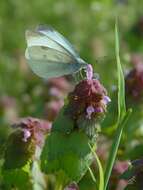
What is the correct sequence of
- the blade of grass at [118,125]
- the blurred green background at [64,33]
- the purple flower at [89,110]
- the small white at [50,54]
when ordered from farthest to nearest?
the blurred green background at [64,33] → the small white at [50,54] → the purple flower at [89,110] → the blade of grass at [118,125]

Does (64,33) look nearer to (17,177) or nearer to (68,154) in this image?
(17,177)

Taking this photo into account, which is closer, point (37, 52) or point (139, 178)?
point (139, 178)

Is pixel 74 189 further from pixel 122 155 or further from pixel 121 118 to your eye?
pixel 122 155

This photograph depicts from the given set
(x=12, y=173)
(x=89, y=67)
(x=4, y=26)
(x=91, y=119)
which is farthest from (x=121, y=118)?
(x=4, y=26)

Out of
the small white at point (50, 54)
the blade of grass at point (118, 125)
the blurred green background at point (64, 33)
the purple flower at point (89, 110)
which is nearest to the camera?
the blade of grass at point (118, 125)

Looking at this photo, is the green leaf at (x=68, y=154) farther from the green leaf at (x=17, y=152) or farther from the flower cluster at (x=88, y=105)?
the green leaf at (x=17, y=152)

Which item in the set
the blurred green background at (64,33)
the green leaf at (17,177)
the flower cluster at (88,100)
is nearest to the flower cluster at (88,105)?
the flower cluster at (88,100)

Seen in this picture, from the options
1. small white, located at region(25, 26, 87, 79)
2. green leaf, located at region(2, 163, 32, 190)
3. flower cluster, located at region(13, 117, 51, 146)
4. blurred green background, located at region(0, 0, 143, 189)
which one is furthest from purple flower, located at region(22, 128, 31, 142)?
blurred green background, located at region(0, 0, 143, 189)

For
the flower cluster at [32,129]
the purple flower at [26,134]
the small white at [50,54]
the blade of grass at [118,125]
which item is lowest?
the blade of grass at [118,125]
